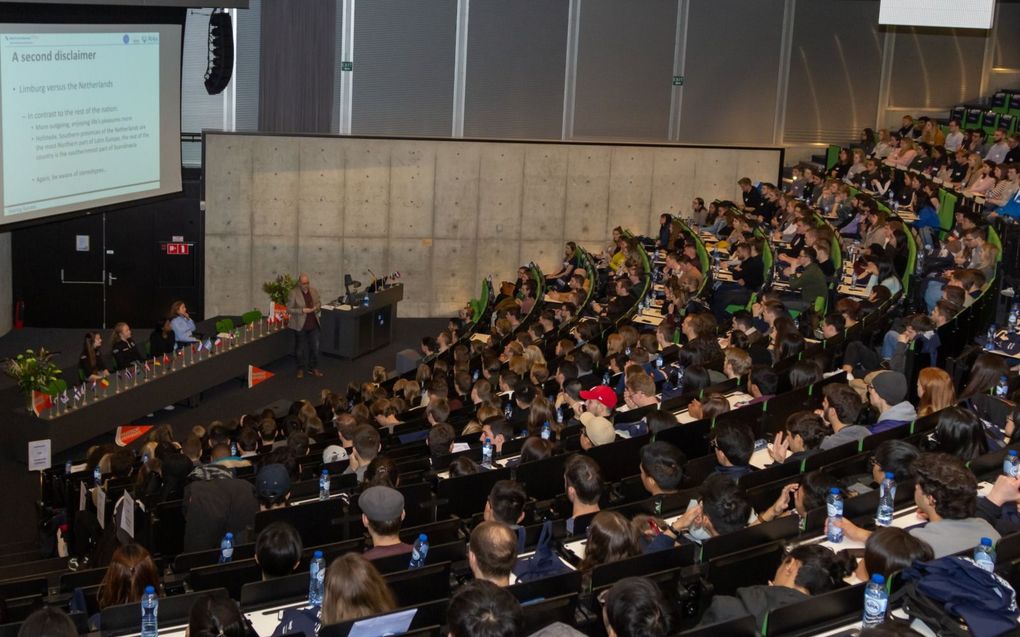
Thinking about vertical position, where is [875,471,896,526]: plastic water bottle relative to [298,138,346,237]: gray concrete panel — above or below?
below

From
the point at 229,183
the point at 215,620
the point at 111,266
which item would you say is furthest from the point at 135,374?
the point at 215,620

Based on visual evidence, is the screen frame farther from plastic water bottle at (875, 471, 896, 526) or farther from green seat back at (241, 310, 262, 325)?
plastic water bottle at (875, 471, 896, 526)

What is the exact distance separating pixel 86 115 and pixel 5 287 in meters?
5.77

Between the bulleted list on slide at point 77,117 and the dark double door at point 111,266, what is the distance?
4.24 metres

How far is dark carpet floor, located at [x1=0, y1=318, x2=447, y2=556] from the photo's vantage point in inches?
422

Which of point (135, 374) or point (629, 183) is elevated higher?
point (629, 183)

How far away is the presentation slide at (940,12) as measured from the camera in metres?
11.9

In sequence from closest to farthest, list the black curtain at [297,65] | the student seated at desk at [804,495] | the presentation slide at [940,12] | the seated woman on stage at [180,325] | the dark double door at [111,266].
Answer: the student seated at desk at [804,495]
the presentation slide at [940,12]
the seated woman on stage at [180,325]
the dark double door at [111,266]
the black curtain at [297,65]

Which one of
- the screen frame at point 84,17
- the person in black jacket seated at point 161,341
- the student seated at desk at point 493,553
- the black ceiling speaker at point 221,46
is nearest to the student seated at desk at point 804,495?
the student seated at desk at point 493,553

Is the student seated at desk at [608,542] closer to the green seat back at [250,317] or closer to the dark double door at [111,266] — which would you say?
the green seat back at [250,317]

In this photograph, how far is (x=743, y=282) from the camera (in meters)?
13.8

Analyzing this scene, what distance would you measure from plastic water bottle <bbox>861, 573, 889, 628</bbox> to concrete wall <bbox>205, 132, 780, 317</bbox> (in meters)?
15.1

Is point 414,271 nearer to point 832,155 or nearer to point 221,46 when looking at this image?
point 221,46

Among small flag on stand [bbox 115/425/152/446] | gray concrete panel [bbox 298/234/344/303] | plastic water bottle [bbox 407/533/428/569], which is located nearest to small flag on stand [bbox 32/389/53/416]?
small flag on stand [bbox 115/425/152/446]
